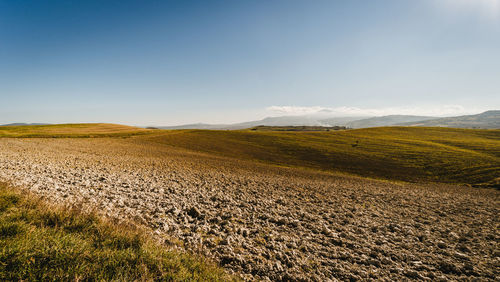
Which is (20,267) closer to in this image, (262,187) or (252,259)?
→ (252,259)

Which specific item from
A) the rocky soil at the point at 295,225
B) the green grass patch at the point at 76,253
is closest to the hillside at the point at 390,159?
the rocky soil at the point at 295,225

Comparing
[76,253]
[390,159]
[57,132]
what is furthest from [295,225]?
[57,132]

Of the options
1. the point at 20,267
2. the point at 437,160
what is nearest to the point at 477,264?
the point at 20,267

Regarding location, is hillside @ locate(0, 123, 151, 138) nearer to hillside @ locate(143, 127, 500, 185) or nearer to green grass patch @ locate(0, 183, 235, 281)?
hillside @ locate(143, 127, 500, 185)

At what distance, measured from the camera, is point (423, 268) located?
28.8 feet

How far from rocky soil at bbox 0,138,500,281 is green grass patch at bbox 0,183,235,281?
2.38m

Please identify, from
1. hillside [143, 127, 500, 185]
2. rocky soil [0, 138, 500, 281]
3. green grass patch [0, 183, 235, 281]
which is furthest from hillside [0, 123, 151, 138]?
green grass patch [0, 183, 235, 281]

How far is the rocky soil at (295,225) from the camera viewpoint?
815 centimetres

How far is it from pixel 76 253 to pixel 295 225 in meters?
10.3

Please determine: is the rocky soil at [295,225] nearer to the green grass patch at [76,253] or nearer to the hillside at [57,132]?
the green grass patch at [76,253]

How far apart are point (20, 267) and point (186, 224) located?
259 inches

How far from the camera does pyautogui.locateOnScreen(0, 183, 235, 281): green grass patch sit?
13.1ft

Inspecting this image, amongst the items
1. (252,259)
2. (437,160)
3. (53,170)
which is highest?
(53,170)

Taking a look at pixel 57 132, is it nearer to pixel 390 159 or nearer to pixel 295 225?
pixel 295 225
